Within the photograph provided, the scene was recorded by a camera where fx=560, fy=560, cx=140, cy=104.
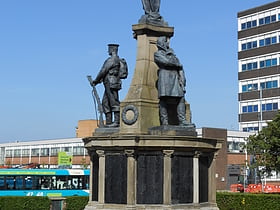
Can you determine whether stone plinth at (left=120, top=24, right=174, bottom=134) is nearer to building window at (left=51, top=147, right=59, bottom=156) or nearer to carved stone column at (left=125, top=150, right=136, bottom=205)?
carved stone column at (left=125, top=150, right=136, bottom=205)

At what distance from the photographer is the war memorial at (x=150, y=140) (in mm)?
15289

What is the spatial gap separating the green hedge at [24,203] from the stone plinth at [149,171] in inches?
619

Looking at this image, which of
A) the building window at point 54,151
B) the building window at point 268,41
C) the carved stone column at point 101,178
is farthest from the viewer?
the building window at point 54,151

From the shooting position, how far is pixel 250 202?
98.4 ft

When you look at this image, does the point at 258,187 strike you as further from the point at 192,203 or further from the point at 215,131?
the point at 192,203

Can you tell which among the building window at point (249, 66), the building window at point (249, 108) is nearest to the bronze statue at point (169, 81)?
the building window at point (249, 108)

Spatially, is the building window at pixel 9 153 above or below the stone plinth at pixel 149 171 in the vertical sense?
above

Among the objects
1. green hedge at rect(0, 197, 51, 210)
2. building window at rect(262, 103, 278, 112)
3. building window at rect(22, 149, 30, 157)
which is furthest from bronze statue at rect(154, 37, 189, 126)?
building window at rect(22, 149, 30, 157)

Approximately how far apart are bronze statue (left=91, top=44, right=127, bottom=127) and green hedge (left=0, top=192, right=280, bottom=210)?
538 inches

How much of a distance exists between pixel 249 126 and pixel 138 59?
68.6 metres

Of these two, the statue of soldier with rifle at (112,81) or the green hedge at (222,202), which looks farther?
the green hedge at (222,202)

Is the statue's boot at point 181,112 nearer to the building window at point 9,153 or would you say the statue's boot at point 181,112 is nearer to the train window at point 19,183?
the train window at point 19,183

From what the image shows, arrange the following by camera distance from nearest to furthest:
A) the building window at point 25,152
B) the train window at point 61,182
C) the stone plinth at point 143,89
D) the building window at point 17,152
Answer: the stone plinth at point 143,89 → the train window at point 61,182 → the building window at point 25,152 → the building window at point 17,152

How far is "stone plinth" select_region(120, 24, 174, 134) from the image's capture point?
52.8ft
